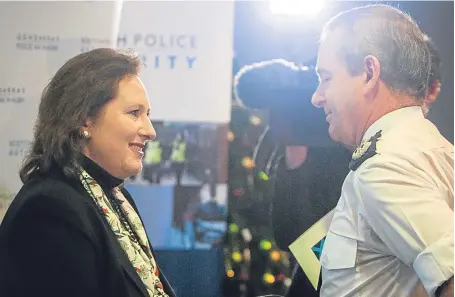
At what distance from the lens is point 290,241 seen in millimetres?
1564

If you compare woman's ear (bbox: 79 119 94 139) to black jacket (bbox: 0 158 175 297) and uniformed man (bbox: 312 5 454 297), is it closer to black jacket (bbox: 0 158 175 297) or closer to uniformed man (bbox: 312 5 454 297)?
black jacket (bbox: 0 158 175 297)

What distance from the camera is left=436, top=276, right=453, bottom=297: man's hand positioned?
1039 millimetres

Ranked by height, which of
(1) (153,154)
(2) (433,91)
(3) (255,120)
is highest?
(2) (433,91)

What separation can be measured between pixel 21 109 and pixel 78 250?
0.68 metres

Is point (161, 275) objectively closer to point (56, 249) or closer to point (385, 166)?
point (56, 249)

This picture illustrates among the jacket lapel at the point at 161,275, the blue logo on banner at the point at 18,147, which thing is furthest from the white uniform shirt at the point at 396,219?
the blue logo on banner at the point at 18,147

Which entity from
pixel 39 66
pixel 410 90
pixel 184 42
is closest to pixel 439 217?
pixel 410 90

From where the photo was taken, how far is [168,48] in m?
1.59

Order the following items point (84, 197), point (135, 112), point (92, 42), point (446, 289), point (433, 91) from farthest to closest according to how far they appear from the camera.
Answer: point (92, 42), point (433, 91), point (135, 112), point (84, 197), point (446, 289)

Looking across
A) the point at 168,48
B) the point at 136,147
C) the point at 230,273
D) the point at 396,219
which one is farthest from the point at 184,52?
the point at 396,219

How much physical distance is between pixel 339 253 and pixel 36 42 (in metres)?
1.13

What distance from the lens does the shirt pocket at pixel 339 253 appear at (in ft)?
3.95

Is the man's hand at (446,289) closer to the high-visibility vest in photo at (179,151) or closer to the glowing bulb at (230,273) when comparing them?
the glowing bulb at (230,273)

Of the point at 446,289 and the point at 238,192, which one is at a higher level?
the point at 238,192
